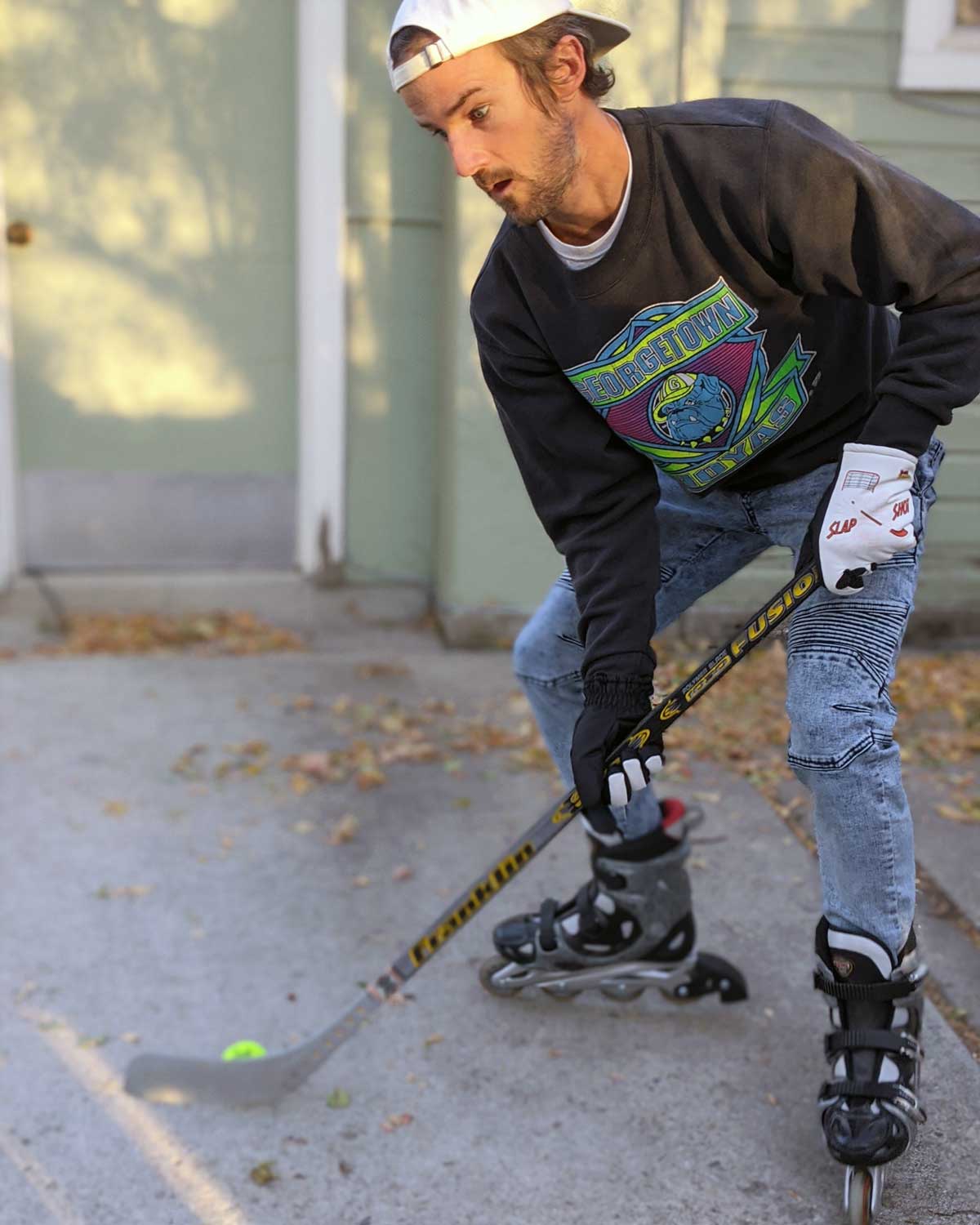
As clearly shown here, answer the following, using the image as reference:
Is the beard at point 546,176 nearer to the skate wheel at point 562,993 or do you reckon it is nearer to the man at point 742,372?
the man at point 742,372

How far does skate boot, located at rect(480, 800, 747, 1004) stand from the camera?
3.03 meters

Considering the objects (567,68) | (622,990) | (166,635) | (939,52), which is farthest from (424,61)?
(166,635)

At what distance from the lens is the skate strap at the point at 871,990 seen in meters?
2.41

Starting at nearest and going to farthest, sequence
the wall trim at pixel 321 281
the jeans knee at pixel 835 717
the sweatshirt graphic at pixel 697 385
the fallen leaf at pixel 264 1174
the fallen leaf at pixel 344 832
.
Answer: the jeans knee at pixel 835 717 < the sweatshirt graphic at pixel 697 385 < the fallen leaf at pixel 264 1174 < the fallen leaf at pixel 344 832 < the wall trim at pixel 321 281

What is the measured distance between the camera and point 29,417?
574 cm

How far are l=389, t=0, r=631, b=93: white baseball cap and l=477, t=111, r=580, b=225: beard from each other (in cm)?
16

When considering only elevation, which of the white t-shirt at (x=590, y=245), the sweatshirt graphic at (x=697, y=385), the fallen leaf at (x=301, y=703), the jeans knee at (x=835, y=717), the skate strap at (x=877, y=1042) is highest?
the white t-shirt at (x=590, y=245)

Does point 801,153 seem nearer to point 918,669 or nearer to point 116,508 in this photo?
point 918,669

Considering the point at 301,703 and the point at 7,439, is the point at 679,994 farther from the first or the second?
the point at 7,439

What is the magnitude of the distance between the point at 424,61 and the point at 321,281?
138 inches

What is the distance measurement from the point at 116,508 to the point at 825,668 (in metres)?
4.16

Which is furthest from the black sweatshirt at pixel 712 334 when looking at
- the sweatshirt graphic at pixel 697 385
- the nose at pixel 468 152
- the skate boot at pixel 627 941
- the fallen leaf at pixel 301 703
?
the fallen leaf at pixel 301 703

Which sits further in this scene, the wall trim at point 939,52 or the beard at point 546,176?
the wall trim at point 939,52

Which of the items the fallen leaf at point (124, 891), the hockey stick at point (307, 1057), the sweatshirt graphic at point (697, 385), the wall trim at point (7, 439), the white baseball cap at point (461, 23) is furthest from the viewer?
the wall trim at point (7, 439)
